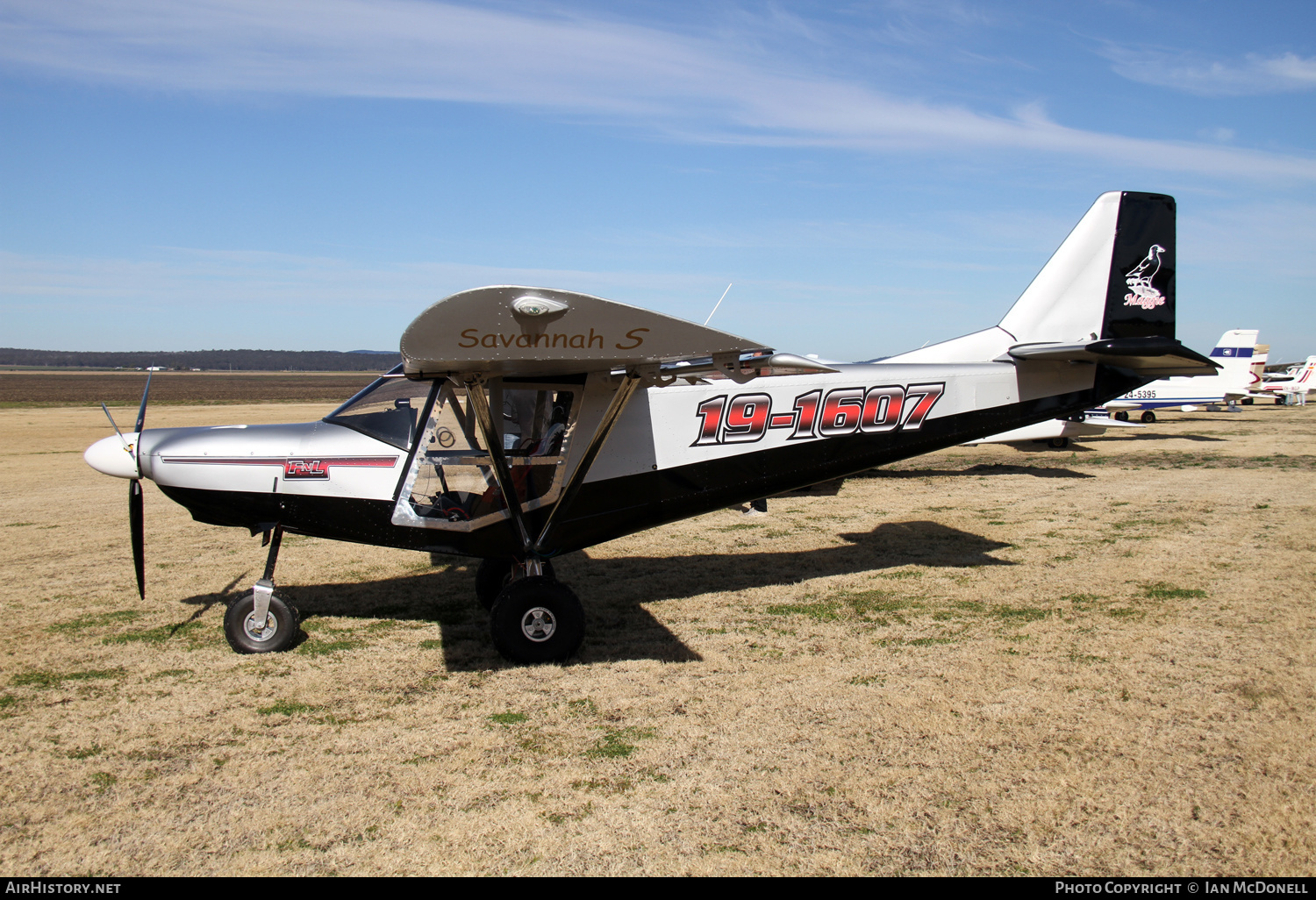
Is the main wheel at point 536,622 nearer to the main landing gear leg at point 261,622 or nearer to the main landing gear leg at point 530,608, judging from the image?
the main landing gear leg at point 530,608

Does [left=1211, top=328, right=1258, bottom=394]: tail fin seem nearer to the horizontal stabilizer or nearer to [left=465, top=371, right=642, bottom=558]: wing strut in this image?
the horizontal stabilizer

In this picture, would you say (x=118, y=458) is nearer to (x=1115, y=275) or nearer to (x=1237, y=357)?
(x=1115, y=275)

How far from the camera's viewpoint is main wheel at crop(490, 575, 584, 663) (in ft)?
18.6

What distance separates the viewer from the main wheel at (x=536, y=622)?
5.67 meters

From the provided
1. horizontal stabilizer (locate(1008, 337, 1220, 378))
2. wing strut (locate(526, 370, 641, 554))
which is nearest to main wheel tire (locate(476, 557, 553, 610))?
wing strut (locate(526, 370, 641, 554))

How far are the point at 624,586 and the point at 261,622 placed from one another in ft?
10.5

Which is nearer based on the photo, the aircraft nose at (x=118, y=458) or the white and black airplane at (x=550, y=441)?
the white and black airplane at (x=550, y=441)

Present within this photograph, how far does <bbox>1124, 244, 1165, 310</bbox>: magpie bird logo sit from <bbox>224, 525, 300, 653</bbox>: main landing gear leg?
25.4ft

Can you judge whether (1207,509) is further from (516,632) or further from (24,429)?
(24,429)

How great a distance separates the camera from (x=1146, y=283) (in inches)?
303

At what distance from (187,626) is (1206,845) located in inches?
270

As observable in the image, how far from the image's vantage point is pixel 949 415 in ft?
24.0

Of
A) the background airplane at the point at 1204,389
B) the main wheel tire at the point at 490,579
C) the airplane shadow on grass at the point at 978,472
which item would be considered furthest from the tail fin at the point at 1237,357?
the main wheel tire at the point at 490,579

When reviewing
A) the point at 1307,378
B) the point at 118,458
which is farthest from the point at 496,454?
the point at 1307,378
